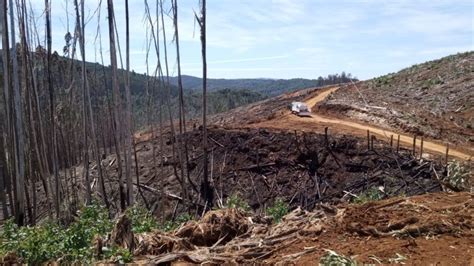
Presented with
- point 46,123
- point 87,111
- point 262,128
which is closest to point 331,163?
point 262,128

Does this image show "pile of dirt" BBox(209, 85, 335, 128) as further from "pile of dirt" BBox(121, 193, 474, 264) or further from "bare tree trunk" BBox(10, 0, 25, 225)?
"pile of dirt" BBox(121, 193, 474, 264)

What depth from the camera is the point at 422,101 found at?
Result: 63.3 feet

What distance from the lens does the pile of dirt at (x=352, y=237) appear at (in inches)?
158

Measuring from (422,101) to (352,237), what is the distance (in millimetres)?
16112

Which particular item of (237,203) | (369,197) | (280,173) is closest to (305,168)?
(280,173)

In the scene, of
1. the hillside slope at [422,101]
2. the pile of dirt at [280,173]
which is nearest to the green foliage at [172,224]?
the pile of dirt at [280,173]

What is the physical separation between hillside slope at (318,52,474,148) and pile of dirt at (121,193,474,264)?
1117cm

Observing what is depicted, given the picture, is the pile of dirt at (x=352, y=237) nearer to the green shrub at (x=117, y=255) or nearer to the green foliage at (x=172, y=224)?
the green shrub at (x=117, y=255)

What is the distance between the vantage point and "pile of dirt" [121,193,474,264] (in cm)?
402

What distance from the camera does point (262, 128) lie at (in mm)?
16688

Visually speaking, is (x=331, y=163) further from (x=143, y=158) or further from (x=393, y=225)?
(x=393, y=225)

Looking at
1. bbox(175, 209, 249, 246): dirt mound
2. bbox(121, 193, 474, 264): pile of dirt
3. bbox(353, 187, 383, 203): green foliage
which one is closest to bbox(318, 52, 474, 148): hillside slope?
bbox(353, 187, 383, 203): green foliage

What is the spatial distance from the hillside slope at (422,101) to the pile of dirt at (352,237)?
36.6 feet

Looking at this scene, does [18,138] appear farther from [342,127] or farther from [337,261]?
[342,127]
